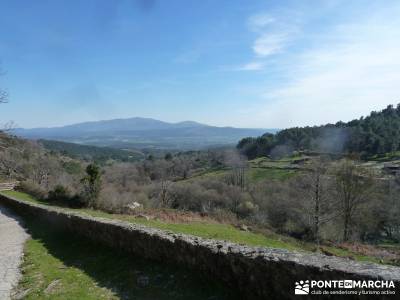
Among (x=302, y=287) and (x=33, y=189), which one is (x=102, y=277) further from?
(x=33, y=189)

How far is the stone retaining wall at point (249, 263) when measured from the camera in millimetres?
6133

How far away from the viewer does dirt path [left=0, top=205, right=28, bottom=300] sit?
11.3 m

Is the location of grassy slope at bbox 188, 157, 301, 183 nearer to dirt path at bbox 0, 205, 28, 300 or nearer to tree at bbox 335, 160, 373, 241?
tree at bbox 335, 160, 373, 241

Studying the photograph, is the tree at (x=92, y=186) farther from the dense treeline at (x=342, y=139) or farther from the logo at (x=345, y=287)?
the dense treeline at (x=342, y=139)

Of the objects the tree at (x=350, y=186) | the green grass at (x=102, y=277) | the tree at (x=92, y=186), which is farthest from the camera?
the tree at (x=350, y=186)

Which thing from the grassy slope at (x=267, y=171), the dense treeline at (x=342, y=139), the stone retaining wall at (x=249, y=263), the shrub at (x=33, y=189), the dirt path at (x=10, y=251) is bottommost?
the grassy slope at (x=267, y=171)

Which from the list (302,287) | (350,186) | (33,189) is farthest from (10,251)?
(350,186)

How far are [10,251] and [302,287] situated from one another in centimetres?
1412

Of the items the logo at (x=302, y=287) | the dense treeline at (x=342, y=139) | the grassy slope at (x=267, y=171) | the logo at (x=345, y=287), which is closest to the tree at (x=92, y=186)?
the logo at (x=302, y=287)

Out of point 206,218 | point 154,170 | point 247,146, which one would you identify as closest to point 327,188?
point 206,218

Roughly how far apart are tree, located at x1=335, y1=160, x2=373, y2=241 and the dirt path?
29.6m

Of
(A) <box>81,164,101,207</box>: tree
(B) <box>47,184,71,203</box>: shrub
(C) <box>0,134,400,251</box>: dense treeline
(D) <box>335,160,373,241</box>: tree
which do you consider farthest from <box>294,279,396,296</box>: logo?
(D) <box>335,160,373,241</box>: tree

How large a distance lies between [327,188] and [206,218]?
53.9ft

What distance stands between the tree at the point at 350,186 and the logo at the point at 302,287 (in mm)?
33037
